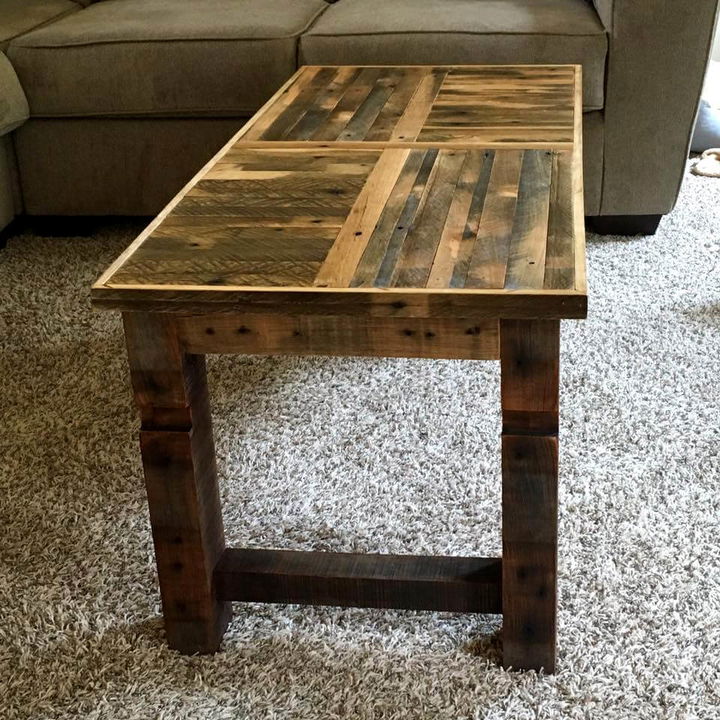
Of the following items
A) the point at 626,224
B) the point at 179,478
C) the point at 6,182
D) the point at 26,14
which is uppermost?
the point at 26,14

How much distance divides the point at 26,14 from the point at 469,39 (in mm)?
1104

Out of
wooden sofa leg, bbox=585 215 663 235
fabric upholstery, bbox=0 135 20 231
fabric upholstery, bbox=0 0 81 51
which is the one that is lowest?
wooden sofa leg, bbox=585 215 663 235

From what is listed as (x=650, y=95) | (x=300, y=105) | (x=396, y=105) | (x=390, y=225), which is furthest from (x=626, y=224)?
(x=390, y=225)

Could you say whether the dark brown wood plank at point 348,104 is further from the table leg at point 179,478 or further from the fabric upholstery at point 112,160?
the table leg at point 179,478

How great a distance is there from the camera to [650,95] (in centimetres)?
225

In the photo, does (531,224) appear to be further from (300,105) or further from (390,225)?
(300,105)

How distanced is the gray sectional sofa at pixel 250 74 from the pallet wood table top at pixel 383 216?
0.43 m

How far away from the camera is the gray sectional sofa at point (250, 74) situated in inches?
87.7

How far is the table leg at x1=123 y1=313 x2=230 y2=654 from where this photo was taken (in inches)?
45.2

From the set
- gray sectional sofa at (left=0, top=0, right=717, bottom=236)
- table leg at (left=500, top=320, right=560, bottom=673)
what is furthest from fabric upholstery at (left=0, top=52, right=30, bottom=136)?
table leg at (left=500, top=320, right=560, bottom=673)

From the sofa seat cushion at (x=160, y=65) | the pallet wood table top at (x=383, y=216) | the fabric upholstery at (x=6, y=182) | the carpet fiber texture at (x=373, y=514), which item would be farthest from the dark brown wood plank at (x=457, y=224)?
the fabric upholstery at (x=6, y=182)

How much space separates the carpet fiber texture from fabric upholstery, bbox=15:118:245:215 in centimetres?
33

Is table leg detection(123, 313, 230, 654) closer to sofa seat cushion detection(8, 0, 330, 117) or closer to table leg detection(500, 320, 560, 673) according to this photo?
table leg detection(500, 320, 560, 673)

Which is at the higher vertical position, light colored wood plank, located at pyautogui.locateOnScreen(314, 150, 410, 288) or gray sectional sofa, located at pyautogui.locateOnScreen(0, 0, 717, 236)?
light colored wood plank, located at pyautogui.locateOnScreen(314, 150, 410, 288)
